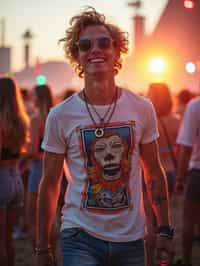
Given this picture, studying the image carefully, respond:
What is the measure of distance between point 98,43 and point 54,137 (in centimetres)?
55

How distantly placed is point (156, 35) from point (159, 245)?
16452 millimetres

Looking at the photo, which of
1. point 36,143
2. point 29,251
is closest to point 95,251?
point 36,143

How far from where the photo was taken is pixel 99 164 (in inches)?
140

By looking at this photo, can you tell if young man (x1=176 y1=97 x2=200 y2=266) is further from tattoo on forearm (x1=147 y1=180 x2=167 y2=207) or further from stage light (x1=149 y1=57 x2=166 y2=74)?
stage light (x1=149 y1=57 x2=166 y2=74)

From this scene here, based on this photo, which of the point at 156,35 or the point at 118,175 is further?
the point at 156,35

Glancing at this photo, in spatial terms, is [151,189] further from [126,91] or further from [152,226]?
[152,226]

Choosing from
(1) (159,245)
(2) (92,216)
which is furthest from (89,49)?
(1) (159,245)

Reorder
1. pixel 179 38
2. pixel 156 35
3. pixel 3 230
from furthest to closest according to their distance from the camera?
pixel 156 35
pixel 179 38
pixel 3 230

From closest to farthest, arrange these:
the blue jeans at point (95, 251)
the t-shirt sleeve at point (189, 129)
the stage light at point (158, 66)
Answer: the blue jeans at point (95, 251) < the t-shirt sleeve at point (189, 129) < the stage light at point (158, 66)

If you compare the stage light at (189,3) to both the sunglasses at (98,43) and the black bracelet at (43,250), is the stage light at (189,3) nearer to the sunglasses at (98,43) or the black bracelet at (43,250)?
the sunglasses at (98,43)

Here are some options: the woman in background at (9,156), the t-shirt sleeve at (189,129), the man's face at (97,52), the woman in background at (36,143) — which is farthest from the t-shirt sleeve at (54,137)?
the woman in background at (36,143)

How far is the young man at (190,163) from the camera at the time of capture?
5.84 metres

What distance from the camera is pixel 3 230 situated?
5355mm

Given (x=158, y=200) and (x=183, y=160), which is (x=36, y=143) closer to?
(x=183, y=160)
